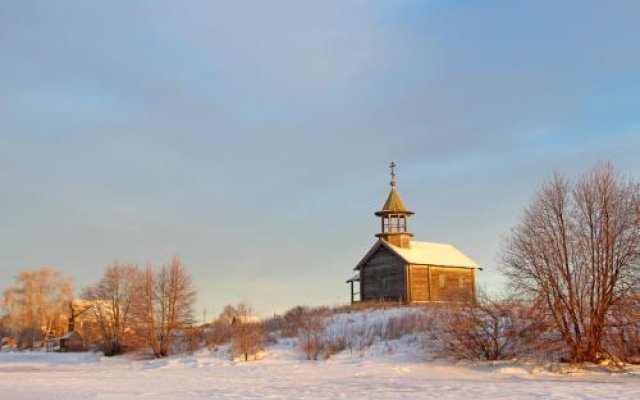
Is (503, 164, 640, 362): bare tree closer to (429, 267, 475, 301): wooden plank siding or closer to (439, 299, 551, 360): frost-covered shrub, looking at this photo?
(439, 299, 551, 360): frost-covered shrub

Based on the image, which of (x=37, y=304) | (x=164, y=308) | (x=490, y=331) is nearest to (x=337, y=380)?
(x=490, y=331)

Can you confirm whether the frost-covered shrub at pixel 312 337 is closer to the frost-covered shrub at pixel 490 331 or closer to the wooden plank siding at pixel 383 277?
the frost-covered shrub at pixel 490 331

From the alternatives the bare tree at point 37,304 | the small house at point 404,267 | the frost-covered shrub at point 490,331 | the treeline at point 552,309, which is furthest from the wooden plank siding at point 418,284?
the bare tree at point 37,304

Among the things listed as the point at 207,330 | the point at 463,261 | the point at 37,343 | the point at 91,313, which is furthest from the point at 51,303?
the point at 463,261

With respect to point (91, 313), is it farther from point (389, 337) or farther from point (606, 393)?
point (606, 393)

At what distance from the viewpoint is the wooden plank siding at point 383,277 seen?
5250 centimetres

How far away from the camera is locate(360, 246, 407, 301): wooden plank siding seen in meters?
52.5

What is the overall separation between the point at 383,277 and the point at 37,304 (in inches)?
2188

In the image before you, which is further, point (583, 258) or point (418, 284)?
point (418, 284)

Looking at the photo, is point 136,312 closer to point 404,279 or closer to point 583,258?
point 404,279

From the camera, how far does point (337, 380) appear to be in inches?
1083

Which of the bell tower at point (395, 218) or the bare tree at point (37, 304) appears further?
the bare tree at point (37, 304)

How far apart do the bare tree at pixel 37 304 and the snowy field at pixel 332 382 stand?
5640cm

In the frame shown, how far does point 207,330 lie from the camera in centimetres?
4775
